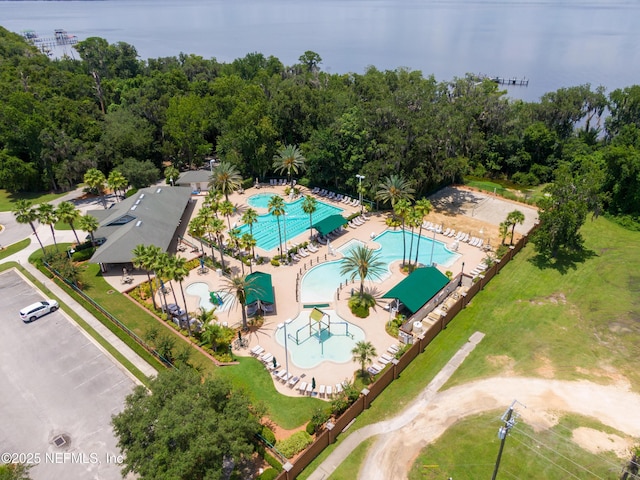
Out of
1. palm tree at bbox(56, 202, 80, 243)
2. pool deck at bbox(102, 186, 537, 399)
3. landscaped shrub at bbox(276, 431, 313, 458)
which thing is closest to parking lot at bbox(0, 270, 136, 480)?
pool deck at bbox(102, 186, 537, 399)

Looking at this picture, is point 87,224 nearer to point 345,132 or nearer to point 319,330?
point 319,330

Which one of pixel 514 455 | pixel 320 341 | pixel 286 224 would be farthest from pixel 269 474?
pixel 286 224

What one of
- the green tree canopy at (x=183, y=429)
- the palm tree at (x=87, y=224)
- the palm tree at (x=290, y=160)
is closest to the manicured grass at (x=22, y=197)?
the palm tree at (x=87, y=224)

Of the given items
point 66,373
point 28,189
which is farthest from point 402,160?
point 28,189

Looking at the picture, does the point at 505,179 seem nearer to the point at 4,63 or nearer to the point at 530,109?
the point at 530,109

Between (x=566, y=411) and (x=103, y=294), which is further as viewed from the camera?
(x=103, y=294)

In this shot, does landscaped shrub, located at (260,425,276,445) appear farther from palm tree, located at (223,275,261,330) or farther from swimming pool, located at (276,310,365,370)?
palm tree, located at (223,275,261,330)

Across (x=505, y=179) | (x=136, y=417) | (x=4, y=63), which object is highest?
(x=4, y=63)
